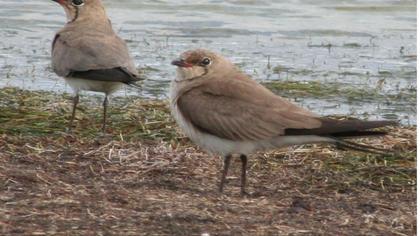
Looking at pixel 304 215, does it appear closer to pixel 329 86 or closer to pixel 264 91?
pixel 264 91

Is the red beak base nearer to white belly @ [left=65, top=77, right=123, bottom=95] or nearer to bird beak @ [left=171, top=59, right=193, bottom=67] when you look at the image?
bird beak @ [left=171, top=59, right=193, bottom=67]

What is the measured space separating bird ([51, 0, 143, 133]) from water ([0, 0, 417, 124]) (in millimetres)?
1642

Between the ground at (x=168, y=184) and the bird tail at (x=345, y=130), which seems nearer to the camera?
the ground at (x=168, y=184)

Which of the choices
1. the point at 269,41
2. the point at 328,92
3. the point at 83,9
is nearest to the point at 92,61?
the point at 83,9

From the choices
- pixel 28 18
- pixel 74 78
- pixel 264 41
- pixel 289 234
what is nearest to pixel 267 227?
pixel 289 234

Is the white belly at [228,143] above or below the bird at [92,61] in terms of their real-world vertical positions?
below

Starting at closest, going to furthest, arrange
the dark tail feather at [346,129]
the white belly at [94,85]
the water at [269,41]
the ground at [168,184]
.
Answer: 1. the ground at [168,184]
2. the dark tail feather at [346,129]
3. the white belly at [94,85]
4. the water at [269,41]

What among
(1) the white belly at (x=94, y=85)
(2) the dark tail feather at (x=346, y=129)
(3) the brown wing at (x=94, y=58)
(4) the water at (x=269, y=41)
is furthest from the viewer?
(4) the water at (x=269, y=41)

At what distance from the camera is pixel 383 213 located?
675cm

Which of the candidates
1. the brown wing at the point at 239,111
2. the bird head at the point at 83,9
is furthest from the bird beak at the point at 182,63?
the bird head at the point at 83,9

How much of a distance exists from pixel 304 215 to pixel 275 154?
1.64 metres

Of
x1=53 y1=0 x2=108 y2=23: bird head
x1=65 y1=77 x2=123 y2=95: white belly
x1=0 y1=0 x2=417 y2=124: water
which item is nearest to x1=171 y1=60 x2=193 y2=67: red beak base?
x1=65 y1=77 x2=123 y2=95: white belly

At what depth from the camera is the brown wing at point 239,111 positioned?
7.05 m

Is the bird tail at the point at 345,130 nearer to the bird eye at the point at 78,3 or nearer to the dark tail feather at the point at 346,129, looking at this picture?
the dark tail feather at the point at 346,129
